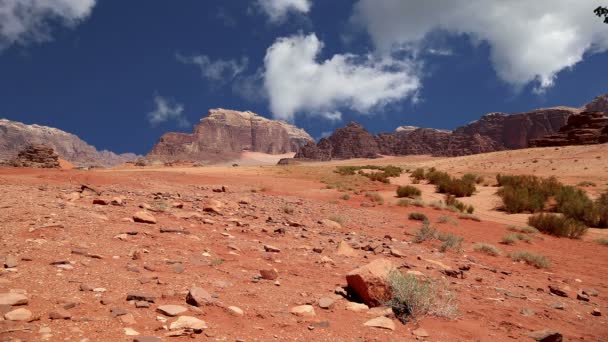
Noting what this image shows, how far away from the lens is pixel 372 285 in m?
4.88

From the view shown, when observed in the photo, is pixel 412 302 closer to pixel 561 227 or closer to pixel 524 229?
pixel 524 229

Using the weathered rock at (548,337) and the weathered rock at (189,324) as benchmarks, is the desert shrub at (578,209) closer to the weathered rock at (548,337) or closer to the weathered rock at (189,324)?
the weathered rock at (548,337)

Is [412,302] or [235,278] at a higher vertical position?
[235,278]

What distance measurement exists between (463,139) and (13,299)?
187 meters

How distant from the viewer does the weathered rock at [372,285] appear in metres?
4.84

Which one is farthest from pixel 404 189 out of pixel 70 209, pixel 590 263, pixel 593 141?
pixel 593 141

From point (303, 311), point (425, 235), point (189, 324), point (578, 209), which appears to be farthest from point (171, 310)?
point (578, 209)

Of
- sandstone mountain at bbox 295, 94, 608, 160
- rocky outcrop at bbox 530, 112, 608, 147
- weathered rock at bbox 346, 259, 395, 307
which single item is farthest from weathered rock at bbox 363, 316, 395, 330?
sandstone mountain at bbox 295, 94, 608, 160

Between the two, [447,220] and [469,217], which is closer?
[447,220]

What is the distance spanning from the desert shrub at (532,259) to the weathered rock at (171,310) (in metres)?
8.24

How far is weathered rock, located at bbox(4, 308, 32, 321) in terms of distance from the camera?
9.88ft

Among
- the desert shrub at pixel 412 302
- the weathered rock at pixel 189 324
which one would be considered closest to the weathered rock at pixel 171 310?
the weathered rock at pixel 189 324

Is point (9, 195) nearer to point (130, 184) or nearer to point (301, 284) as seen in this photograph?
point (301, 284)

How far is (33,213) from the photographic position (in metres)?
6.33
